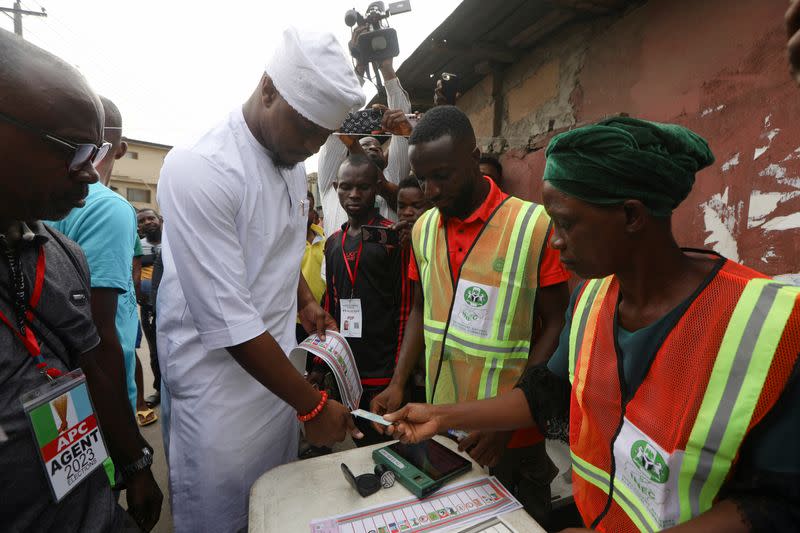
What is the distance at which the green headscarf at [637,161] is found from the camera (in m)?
0.93

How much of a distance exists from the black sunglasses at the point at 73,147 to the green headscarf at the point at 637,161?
1.17m

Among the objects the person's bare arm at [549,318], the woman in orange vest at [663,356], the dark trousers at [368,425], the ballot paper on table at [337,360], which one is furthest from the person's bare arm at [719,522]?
the dark trousers at [368,425]

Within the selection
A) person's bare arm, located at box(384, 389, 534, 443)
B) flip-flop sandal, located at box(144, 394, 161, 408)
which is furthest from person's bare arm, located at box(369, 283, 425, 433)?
flip-flop sandal, located at box(144, 394, 161, 408)

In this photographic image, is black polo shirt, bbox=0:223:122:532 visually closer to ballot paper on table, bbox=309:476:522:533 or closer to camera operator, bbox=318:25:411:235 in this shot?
ballot paper on table, bbox=309:476:522:533

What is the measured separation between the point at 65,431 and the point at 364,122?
94.2 inches

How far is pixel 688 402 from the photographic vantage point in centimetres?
88

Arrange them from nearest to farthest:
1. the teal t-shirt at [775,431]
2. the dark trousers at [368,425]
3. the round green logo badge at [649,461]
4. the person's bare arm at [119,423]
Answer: the teal t-shirt at [775,431] < the round green logo badge at [649,461] < the person's bare arm at [119,423] < the dark trousers at [368,425]

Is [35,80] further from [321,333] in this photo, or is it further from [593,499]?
[593,499]

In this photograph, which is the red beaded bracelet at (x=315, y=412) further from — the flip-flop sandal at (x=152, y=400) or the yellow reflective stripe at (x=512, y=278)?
the flip-flop sandal at (x=152, y=400)

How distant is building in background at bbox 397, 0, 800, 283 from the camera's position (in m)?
1.61

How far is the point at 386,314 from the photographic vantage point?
275cm

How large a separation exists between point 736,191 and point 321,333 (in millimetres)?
1972

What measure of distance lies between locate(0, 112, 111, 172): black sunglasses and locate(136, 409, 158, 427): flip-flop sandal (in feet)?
12.9

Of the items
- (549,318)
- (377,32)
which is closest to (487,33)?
(377,32)
